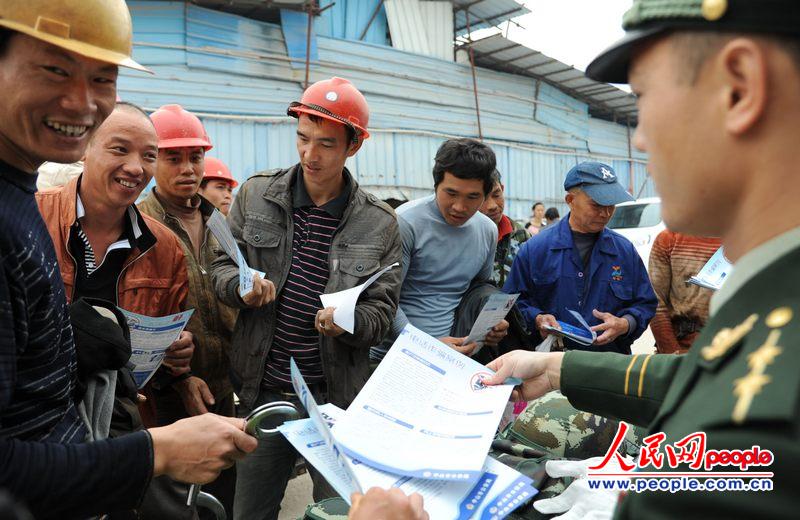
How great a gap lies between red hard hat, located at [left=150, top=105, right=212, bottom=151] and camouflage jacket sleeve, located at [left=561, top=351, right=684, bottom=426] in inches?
93.4

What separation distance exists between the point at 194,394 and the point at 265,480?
460 millimetres

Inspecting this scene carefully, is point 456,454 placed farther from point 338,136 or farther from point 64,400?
point 338,136

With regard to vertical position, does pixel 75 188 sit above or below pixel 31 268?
above

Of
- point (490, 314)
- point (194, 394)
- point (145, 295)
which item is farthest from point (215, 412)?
point (490, 314)

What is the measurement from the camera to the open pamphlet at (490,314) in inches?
96.3

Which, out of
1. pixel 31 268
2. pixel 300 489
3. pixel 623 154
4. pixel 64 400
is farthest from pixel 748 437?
pixel 623 154

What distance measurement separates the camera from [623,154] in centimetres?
1741

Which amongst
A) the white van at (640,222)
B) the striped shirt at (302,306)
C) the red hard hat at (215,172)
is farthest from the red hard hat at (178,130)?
the white van at (640,222)

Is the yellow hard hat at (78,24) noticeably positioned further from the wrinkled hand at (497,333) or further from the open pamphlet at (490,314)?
the wrinkled hand at (497,333)

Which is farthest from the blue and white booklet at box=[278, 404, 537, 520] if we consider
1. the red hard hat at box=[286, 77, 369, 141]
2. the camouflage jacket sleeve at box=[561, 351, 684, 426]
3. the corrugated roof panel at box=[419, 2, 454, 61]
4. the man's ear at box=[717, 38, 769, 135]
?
the corrugated roof panel at box=[419, 2, 454, 61]

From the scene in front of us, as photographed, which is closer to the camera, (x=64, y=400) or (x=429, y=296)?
(x=64, y=400)

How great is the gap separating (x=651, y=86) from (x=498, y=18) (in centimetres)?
1402

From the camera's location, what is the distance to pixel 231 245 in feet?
6.69

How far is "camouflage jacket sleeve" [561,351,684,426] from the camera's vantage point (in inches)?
45.7
